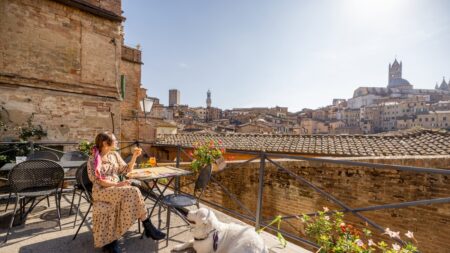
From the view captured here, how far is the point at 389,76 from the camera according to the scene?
401ft

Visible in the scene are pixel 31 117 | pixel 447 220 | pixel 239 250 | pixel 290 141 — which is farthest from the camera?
pixel 290 141

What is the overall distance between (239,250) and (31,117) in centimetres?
765

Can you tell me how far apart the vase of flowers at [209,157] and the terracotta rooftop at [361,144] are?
921cm

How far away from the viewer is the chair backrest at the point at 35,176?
10.0 ft


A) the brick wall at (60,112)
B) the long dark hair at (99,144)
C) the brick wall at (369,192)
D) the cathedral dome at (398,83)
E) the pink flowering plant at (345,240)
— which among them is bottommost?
the brick wall at (369,192)

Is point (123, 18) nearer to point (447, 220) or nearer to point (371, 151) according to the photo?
point (447, 220)

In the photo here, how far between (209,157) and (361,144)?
11.3m

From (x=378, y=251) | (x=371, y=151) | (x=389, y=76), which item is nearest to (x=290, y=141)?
(x=371, y=151)

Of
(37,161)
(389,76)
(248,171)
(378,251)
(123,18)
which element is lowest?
(378,251)

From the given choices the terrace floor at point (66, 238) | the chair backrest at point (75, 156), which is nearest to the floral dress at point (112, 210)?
the terrace floor at point (66, 238)

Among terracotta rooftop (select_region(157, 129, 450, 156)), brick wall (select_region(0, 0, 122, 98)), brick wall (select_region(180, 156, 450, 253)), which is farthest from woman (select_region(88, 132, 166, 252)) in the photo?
terracotta rooftop (select_region(157, 129, 450, 156))

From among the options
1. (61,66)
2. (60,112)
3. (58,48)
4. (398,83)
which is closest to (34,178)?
(60,112)

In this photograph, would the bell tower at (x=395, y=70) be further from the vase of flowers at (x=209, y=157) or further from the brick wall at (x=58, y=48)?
the vase of flowers at (x=209, y=157)

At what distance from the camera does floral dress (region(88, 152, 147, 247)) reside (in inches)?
106
